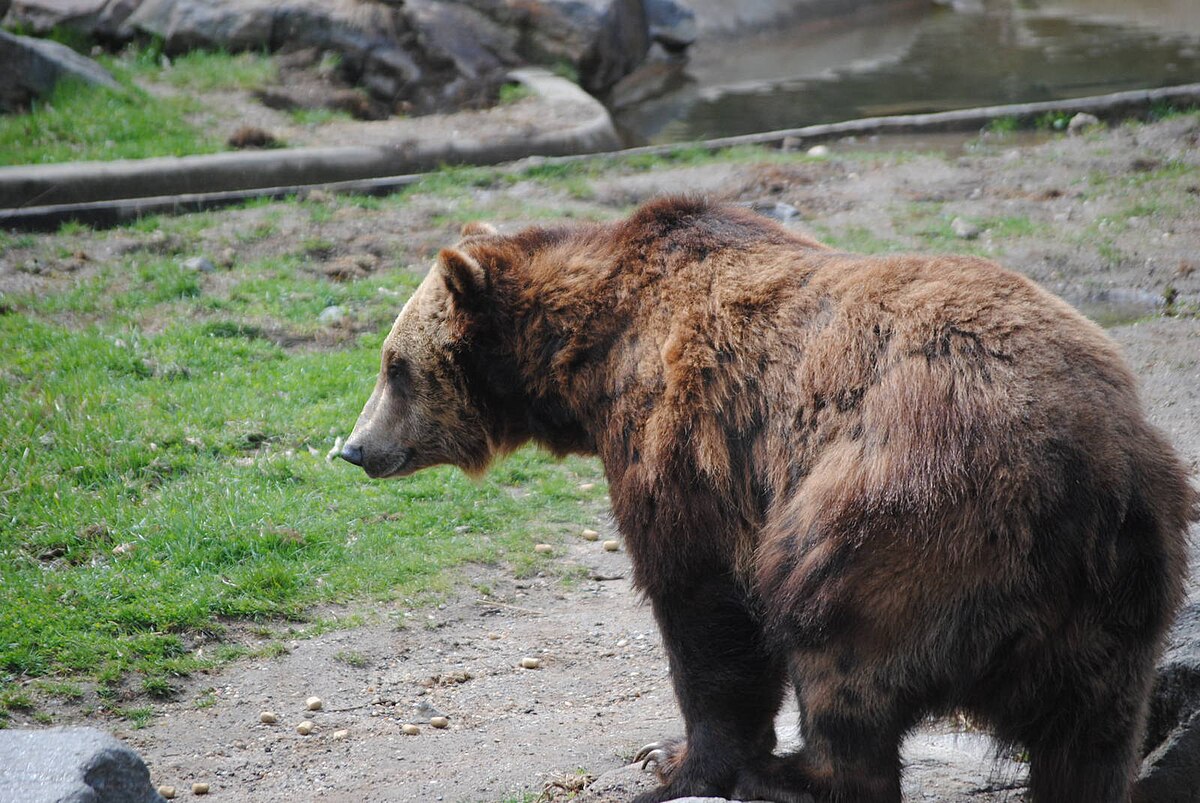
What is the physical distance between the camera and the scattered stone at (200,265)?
9.36 m

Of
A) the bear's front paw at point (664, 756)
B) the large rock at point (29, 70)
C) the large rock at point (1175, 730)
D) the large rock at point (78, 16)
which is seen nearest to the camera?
the large rock at point (1175, 730)

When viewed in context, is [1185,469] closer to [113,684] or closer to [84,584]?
[113,684]

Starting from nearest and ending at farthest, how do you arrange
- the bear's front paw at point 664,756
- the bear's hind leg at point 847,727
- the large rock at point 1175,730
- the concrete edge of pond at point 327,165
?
1. the bear's hind leg at point 847,727
2. the large rock at point 1175,730
3. the bear's front paw at point 664,756
4. the concrete edge of pond at point 327,165

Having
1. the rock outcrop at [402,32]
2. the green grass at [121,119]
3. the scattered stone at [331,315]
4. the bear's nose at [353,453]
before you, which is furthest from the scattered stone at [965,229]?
the green grass at [121,119]

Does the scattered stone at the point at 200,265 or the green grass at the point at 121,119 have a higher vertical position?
the green grass at the point at 121,119

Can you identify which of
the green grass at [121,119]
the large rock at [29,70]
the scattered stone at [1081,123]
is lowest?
the scattered stone at [1081,123]

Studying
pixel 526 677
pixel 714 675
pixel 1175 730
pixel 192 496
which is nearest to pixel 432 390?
pixel 526 677

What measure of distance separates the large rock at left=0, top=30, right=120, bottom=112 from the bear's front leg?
10870mm

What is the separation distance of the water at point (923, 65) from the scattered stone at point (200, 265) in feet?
21.3

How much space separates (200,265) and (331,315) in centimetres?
139

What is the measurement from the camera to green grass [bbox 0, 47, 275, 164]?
11500 millimetres

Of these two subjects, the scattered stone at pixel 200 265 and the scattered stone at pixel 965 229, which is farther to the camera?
the scattered stone at pixel 965 229

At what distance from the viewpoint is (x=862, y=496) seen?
339 centimetres

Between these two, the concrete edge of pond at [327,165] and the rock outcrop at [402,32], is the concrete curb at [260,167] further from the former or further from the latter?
the rock outcrop at [402,32]
